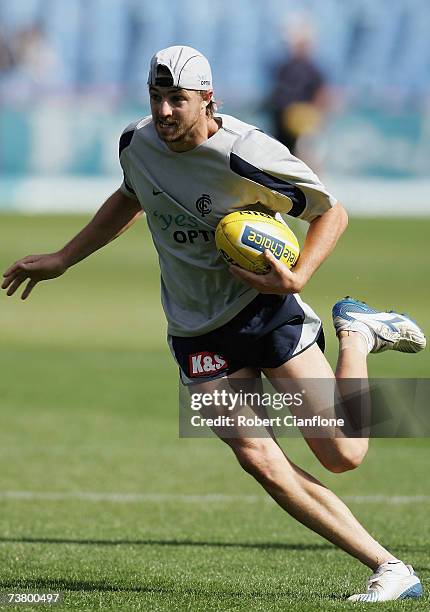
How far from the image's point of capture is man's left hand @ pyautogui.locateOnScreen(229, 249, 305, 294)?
596 centimetres

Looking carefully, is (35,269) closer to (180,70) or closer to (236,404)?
(236,404)

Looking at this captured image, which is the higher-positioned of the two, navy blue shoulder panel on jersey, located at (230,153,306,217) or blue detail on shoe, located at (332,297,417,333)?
navy blue shoulder panel on jersey, located at (230,153,306,217)

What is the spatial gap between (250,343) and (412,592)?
1440 millimetres

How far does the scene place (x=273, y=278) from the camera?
600cm

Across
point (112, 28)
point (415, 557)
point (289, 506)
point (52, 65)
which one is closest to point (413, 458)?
point (415, 557)

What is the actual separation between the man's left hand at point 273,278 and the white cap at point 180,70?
0.86 m

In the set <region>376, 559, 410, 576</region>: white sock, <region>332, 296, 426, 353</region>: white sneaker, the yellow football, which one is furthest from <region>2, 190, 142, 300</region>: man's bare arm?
<region>376, 559, 410, 576</region>: white sock

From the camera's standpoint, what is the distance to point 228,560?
7.67m

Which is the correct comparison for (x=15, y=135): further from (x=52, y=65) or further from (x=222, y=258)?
(x=222, y=258)

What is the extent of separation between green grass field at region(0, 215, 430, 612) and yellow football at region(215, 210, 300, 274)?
5.22 ft

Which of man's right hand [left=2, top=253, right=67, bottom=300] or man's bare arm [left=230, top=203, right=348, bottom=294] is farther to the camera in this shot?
man's right hand [left=2, top=253, right=67, bottom=300]

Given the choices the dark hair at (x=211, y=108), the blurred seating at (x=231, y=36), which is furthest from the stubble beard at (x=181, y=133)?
the blurred seating at (x=231, y=36)

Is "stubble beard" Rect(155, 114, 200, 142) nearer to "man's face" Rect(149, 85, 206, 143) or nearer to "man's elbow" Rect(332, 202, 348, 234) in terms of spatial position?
"man's face" Rect(149, 85, 206, 143)

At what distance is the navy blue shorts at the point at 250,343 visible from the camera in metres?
6.34
